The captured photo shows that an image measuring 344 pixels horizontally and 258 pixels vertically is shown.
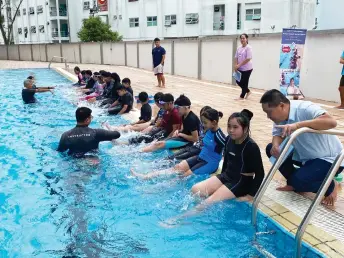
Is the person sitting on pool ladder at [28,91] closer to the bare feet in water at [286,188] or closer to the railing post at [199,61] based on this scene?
the railing post at [199,61]

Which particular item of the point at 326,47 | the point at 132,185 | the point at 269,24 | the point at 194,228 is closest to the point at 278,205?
the point at 194,228

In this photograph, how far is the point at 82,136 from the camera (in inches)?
240

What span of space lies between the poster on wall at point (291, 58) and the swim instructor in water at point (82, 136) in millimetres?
6127

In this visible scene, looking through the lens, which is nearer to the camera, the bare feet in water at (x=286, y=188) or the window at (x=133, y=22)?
the bare feet in water at (x=286, y=188)

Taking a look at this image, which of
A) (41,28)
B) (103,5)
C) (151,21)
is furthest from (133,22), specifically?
(41,28)

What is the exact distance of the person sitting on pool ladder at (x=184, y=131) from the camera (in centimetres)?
621

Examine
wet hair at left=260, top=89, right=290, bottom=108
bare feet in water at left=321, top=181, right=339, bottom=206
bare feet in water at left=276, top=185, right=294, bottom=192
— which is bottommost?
bare feet in water at left=276, top=185, right=294, bottom=192

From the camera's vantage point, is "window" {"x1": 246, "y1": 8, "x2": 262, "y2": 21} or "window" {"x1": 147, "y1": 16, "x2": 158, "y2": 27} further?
"window" {"x1": 147, "y1": 16, "x2": 158, "y2": 27}

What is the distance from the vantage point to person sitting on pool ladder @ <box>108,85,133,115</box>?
10141 mm

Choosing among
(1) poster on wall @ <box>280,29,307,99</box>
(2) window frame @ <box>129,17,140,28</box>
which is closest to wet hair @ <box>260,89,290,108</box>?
(1) poster on wall @ <box>280,29,307,99</box>

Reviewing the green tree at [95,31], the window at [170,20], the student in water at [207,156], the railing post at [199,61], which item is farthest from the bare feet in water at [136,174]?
the green tree at [95,31]

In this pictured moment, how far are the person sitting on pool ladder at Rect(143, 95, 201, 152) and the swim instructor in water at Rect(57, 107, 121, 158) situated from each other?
976 millimetres

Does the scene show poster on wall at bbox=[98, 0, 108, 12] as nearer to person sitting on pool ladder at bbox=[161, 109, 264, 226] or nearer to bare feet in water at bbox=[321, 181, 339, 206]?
person sitting on pool ladder at bbox=[161, 109, 264, 226]

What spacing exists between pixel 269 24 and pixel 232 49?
26.1 meters
